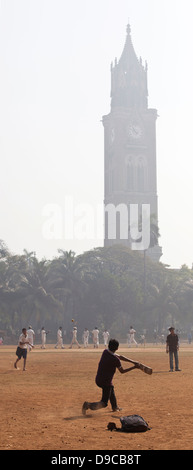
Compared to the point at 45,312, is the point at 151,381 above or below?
below

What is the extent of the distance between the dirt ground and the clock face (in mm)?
111241

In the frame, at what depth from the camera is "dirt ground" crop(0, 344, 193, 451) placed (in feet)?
34.3

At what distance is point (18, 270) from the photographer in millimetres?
75250

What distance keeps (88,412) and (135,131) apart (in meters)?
122

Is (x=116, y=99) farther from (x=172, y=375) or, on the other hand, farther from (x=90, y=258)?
(x=172, y=375)

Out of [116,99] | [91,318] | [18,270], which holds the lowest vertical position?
[91,318]

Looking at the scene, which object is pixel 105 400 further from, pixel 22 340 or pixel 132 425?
pixel 22 340

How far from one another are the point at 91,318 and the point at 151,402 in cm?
6237

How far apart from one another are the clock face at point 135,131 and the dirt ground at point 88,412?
111241 mm

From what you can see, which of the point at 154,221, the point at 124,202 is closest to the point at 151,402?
the point at 154,221

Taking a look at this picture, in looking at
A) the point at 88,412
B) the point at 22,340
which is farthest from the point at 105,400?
the point at 22,340

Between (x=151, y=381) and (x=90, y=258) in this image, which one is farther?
(x=90, y=258)

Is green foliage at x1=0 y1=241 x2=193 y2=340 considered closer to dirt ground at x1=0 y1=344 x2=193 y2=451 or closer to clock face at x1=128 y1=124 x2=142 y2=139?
A: dirt ground at x1=0 y1=344 x2=193 y2=451

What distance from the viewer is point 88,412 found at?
14.3 m
